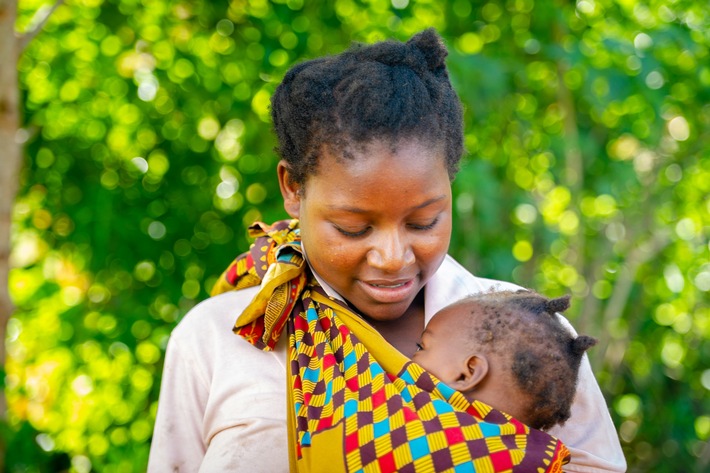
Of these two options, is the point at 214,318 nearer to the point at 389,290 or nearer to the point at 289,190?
the point at 289,190

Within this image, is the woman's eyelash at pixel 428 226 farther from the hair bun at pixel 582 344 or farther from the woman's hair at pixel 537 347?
the hair bun at pixel 582 344

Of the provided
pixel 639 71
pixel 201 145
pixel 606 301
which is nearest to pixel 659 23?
A: pixel 639 71

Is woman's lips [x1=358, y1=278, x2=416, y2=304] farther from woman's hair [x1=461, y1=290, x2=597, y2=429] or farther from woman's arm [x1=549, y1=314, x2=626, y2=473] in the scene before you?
woman's arm [x1=549, y1=314, x2=626, y2=473]

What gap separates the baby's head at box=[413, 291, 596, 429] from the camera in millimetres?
1779

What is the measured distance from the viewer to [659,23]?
3668 mm

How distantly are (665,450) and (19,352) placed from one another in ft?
10.9

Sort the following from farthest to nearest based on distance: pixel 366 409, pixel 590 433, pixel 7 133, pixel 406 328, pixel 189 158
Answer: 1. pixel 189 158
2. pixel 7 133
3. pixel 406 328
4. pixel 590 433
5. pixel 366 409

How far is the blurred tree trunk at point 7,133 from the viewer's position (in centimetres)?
306

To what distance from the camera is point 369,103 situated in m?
1.80

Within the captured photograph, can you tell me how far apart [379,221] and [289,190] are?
30cm

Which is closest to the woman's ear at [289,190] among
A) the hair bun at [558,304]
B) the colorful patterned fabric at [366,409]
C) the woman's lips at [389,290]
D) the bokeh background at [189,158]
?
the colorful patterned fabric at [366,409]

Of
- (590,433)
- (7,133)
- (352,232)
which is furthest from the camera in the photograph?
(7,133)

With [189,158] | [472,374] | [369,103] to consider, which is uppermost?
[369,103]

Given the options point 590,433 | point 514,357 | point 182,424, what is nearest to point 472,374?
point 514,357
